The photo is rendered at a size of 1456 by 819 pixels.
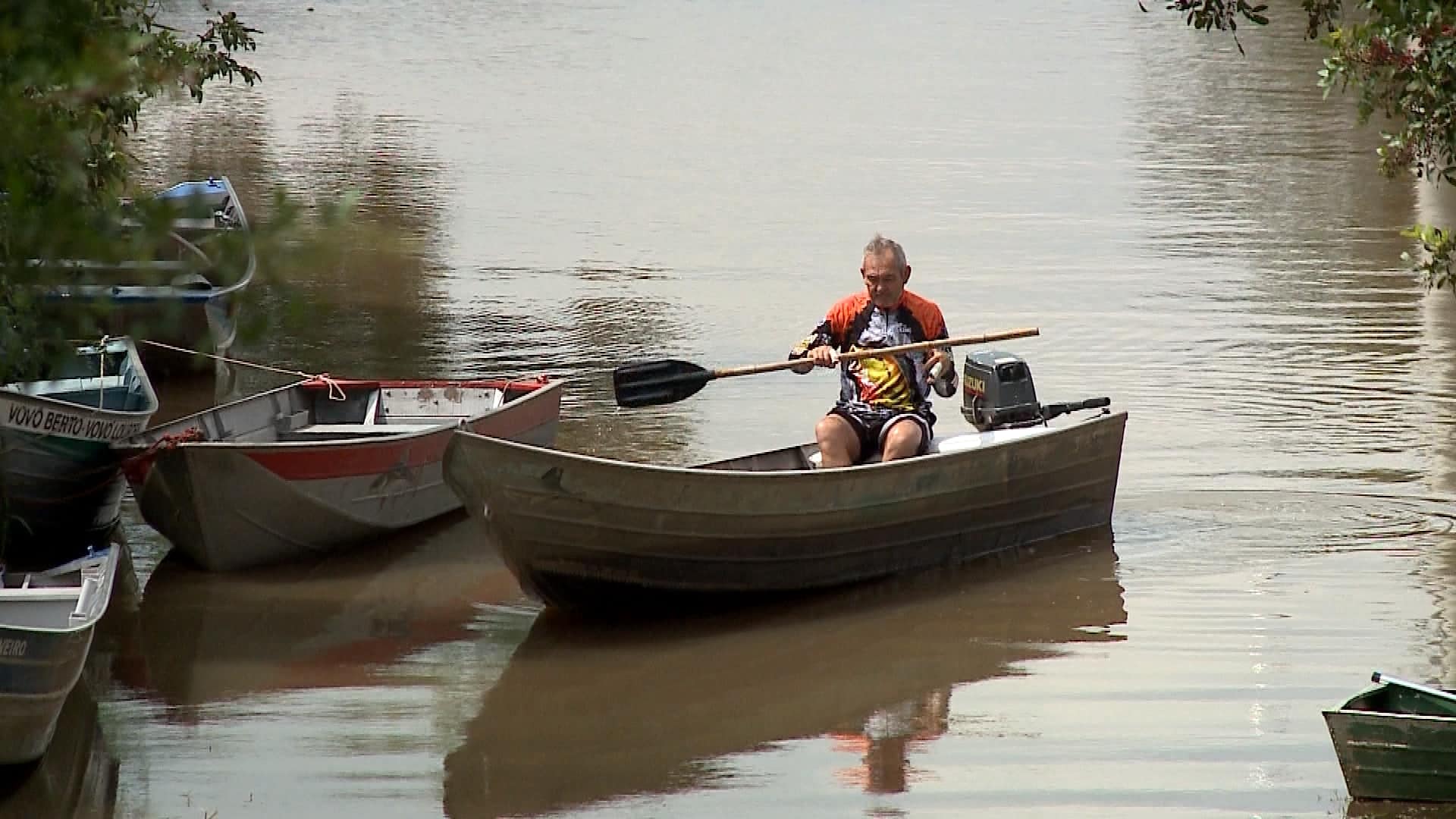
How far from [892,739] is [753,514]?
1.31 metres

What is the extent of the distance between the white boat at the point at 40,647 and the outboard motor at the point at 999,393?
4.04 m

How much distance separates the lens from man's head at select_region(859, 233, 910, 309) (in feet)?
29.9

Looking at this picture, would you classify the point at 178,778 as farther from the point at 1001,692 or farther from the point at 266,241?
the point at 266,241

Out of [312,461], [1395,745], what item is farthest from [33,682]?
[1395,745]

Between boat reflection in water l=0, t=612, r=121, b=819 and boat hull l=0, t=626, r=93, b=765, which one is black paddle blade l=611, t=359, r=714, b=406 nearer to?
boat reflection in water l=0, t=612, r=121, b=819

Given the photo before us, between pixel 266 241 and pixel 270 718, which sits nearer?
pixel 266 241

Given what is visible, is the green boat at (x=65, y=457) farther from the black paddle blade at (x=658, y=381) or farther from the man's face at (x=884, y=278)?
the man's face at (x=884, y=278)

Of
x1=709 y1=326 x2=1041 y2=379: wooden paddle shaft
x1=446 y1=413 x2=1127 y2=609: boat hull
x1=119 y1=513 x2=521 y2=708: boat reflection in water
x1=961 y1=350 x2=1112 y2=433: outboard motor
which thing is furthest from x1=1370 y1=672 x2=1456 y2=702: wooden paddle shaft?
x1=119 y1=513 x2=521 y2=708: boat reflection in water

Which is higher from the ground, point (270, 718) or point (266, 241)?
point (266, 241)

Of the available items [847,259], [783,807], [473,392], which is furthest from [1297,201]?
[783,807]

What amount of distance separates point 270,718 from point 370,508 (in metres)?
2.12

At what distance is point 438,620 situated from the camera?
358 inches

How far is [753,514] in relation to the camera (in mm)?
8609

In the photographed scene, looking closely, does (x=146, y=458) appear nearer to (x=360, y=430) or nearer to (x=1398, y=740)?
(x=360, y=430)
